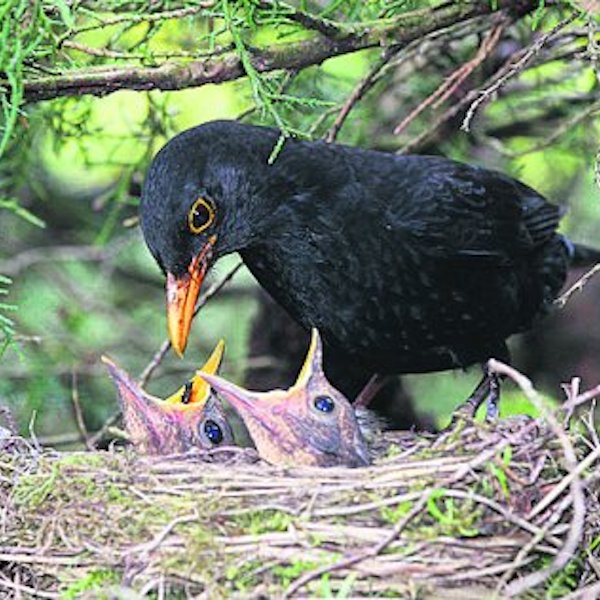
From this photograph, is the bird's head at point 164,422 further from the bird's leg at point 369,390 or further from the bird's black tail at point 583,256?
the bird's black tail at point 583,256

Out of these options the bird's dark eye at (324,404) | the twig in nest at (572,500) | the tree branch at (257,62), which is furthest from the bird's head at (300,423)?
the tree branch at (257,62)

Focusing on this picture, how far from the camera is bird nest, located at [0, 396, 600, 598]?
2.67 m

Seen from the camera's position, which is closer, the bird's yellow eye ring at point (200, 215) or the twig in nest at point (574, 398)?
the twig in nest at point (574, 398)

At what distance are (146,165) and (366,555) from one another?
2.43 meters

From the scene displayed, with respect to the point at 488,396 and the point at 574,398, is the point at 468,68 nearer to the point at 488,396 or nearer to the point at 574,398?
the point at 488,396

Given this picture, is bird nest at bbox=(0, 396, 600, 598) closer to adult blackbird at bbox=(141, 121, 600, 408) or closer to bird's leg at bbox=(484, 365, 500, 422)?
adult blackbird at bbox=(141, 121, 600, 408)

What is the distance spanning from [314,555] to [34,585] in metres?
0.65

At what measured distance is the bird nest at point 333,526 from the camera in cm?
267

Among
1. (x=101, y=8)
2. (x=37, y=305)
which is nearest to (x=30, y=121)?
(x=101, y=8)

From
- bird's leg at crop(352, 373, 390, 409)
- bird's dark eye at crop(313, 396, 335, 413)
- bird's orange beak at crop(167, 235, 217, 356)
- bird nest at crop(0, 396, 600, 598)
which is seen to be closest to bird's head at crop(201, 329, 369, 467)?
bird's dark eye at crop(313, 396, 335, 413)

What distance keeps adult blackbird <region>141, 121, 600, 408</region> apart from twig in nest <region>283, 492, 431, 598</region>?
3.12 ft

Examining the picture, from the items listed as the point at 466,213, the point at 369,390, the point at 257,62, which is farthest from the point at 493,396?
the point at 257,62

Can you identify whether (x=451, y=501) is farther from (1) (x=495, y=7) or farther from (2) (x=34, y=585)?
(1) (x=495, y=7)

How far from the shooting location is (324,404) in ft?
10.6
